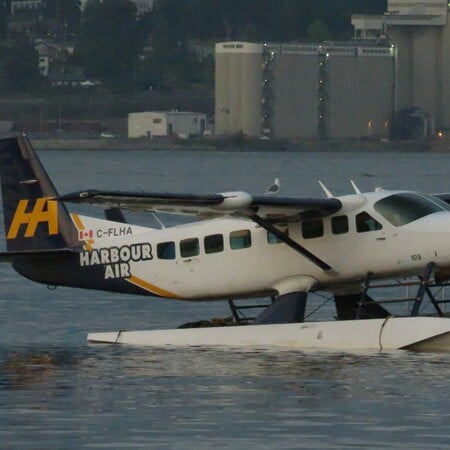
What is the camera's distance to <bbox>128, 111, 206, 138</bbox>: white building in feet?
530

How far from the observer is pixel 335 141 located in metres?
158

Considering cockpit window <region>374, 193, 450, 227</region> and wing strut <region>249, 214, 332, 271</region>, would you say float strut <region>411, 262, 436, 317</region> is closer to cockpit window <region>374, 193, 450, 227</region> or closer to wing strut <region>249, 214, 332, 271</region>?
cockpit window <region>374, 193, 450, 227</region>

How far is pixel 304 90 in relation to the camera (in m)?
152

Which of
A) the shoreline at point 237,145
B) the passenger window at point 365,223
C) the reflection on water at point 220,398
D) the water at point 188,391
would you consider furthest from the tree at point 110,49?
the reflection on water at point 220,398

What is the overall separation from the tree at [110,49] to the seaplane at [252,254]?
15715 centimetres

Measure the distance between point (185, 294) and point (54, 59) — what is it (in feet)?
550

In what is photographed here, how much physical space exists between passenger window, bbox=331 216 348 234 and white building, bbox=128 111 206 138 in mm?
136631

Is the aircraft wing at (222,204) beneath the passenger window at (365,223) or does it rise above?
above

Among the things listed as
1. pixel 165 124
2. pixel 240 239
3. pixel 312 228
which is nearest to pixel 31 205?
pixel 240 239

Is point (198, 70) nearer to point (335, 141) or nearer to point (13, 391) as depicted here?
point (335, 141)

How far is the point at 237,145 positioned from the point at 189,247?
132 metres

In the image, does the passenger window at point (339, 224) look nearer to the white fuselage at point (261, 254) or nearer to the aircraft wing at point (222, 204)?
the white fuselage at point (261, 254)

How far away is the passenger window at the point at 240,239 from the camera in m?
25.2

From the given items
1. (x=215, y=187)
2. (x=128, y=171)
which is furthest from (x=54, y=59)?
(x=215, y=187)
